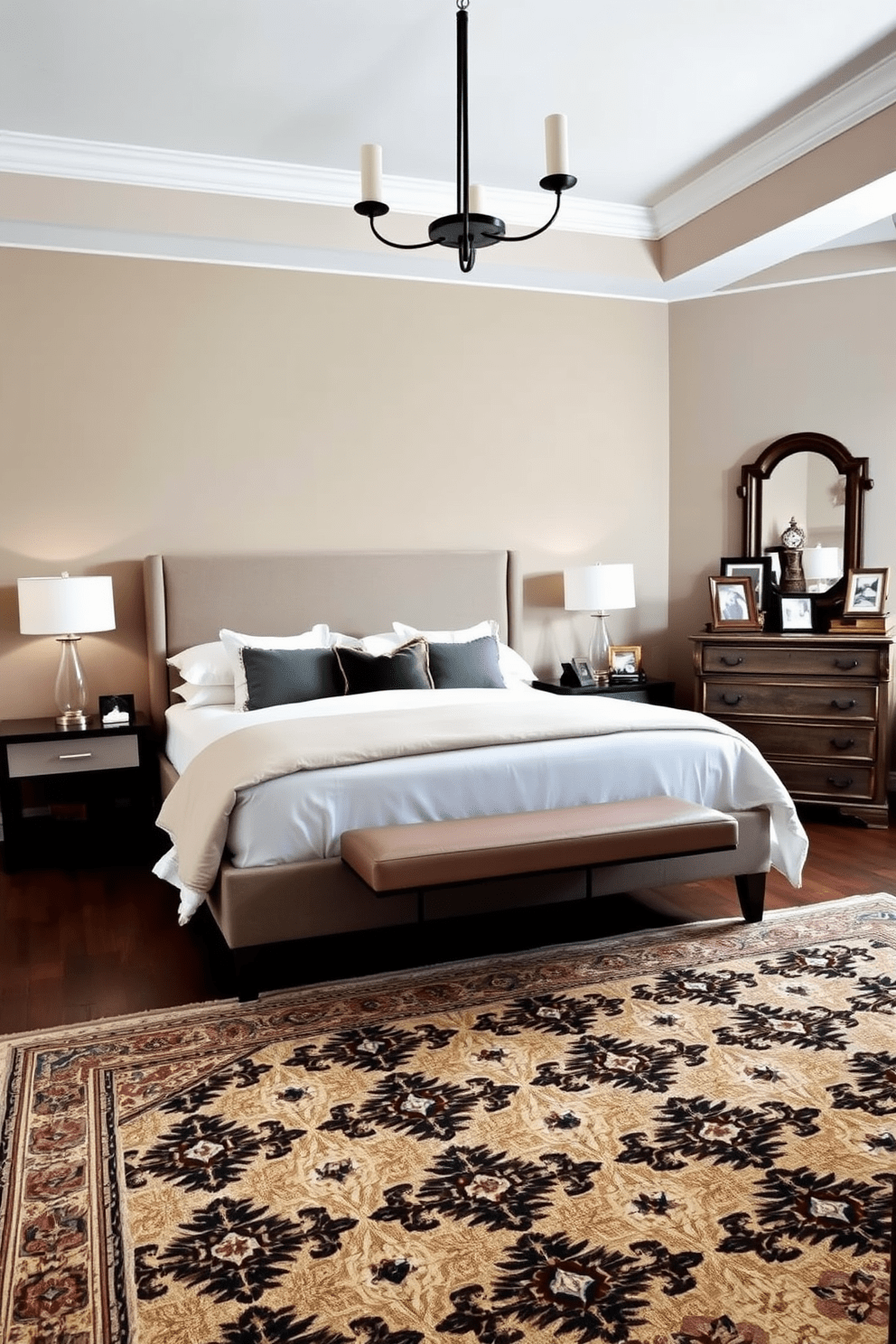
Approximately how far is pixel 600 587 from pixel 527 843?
2626mm

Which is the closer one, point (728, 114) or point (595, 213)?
point (728, 114)

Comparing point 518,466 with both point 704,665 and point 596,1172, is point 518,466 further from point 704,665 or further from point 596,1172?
point 596,1172

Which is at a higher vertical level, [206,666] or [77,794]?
[206,666]

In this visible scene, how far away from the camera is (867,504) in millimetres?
5043

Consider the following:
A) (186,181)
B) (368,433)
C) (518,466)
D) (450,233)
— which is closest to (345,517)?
(368,433)

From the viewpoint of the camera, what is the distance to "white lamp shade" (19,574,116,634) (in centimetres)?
418

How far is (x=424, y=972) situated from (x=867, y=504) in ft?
11.3

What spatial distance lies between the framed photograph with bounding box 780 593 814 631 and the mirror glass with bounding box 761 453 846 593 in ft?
0.51

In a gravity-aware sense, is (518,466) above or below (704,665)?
above

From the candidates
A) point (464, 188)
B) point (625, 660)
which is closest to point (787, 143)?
point (464, 188)

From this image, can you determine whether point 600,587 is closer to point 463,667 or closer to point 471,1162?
point 463,667

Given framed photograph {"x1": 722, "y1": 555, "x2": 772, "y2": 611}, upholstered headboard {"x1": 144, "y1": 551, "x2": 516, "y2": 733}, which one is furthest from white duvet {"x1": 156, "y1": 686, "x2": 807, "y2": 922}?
framed photograph {"x1": 722, "y1": 555, "x2": 772, "y2": 611}

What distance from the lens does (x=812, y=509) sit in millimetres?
5188

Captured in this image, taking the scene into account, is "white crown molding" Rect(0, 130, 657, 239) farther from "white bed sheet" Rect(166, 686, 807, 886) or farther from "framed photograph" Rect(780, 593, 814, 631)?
"white bed sheet" Rect(166, 686, 807, 886)
